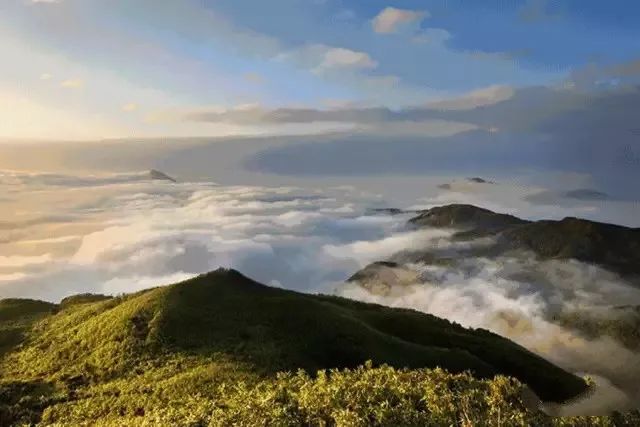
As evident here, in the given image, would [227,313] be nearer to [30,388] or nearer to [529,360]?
[30,388]

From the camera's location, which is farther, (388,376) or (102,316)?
(102,316)

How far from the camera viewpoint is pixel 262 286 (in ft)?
398

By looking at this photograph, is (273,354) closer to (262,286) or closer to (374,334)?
(374,334)

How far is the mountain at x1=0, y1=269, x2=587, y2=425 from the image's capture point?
74.8 meters

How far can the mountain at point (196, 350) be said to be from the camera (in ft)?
245

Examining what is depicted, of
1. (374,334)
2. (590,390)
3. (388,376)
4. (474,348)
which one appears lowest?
(590,390)

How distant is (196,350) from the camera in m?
90.1

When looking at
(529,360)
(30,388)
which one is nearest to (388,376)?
(30,388)

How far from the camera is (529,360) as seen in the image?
124 meters

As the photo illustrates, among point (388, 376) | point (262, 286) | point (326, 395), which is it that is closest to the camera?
point (326, 395)

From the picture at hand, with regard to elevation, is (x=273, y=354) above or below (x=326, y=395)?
below

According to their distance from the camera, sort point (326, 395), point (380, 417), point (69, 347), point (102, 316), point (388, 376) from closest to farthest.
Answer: point (380, 417) → point (326, 395) → point (388, 376) → point (69, 347) → point (102, 316)

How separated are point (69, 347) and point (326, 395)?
61591 millimetres

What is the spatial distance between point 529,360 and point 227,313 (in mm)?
59442
